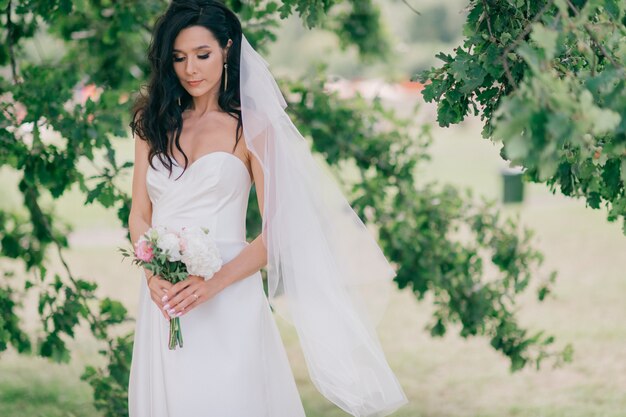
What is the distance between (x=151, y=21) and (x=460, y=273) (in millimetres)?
2661

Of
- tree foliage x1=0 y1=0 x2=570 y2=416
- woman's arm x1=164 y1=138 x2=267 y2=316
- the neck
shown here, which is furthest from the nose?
tree foliage x1=0 y1=0 x2=570 y2=416

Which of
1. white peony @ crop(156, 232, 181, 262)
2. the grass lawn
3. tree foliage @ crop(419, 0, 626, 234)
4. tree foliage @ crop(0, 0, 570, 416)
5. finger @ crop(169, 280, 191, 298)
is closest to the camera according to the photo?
tree foliage @ crop(419, 0, 626, 234)

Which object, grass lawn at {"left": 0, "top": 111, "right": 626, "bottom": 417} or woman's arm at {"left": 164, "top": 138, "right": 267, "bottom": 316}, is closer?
woman's arm at {"left": 164, "top": 138, "right": 267, "bottom": 316}

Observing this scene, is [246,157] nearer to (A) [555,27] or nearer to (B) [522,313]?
(A) [555,27]

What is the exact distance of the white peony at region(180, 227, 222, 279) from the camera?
304cm

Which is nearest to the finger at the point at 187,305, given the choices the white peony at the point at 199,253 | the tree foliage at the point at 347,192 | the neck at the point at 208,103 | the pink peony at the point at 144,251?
the white peony at the point at 199,253

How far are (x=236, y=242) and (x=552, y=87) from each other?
1.58 metres

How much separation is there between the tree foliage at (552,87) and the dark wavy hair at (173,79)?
2.58ft

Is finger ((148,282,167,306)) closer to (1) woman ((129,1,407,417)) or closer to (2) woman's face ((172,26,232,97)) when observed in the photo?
(1) woman ((129,1,407,417))

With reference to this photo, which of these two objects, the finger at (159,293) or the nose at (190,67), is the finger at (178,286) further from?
the nose at (190,67)

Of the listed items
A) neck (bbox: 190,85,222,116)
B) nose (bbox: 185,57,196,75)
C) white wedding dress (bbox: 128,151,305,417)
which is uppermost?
nose (bbox: 185,57,196,75)

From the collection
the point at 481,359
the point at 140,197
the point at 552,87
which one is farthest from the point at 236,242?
the point at 481,359

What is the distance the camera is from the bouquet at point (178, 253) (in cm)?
302

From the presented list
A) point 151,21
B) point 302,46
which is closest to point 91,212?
point 151,21
